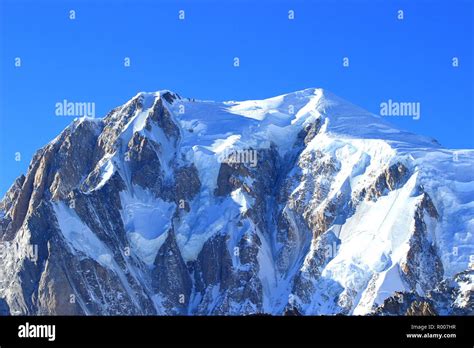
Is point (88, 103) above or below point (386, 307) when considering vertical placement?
above
